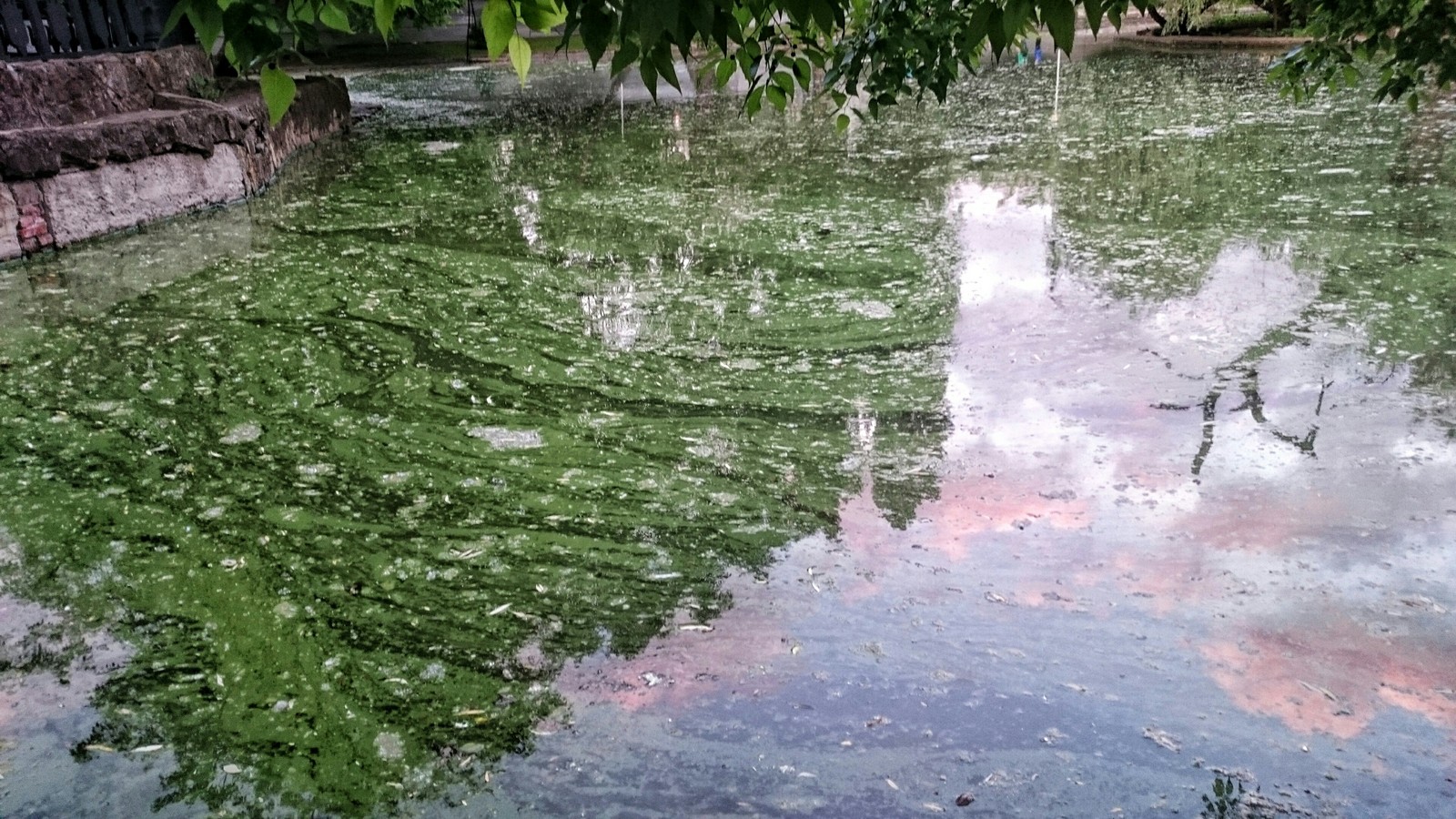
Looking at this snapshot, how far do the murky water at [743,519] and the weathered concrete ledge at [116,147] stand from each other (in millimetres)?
237

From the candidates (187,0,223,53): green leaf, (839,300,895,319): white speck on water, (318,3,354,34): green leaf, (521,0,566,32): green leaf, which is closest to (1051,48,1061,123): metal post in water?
(839,300,895,319): white speck on water

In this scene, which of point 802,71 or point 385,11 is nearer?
point 385,11

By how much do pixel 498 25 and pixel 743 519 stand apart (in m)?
1.31

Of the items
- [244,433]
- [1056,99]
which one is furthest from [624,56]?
[1056,99]

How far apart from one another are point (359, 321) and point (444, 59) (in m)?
10.8

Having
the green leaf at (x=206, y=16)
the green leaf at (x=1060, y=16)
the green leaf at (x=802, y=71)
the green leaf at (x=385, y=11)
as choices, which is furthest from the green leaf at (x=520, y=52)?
the green leaf at (x=802, y=71)

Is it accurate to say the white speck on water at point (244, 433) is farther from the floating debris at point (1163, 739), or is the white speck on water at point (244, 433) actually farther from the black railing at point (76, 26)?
the black railing at point (76, 26)

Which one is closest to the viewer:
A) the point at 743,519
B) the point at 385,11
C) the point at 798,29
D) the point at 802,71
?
the point at 385,11

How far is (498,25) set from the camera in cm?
85

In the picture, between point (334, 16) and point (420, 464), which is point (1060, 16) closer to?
point (334, 16)

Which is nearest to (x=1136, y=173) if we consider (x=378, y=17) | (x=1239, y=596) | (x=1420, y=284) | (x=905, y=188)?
(x=905, y=188)

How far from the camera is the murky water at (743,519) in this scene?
1394mm

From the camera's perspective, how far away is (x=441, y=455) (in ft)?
7.53

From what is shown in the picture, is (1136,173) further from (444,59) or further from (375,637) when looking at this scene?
(444,59)
